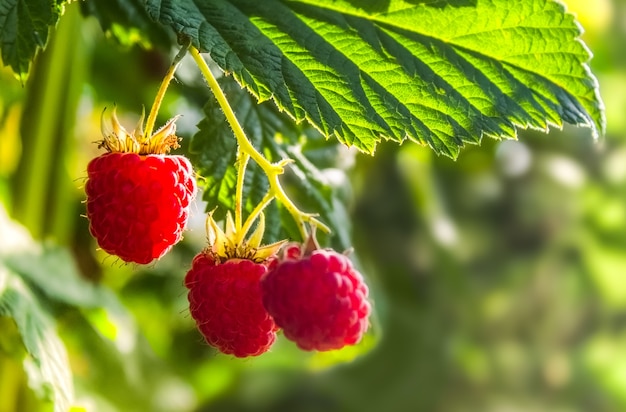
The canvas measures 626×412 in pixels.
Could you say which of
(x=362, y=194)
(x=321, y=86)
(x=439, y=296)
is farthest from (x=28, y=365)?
(x=439, y=296)

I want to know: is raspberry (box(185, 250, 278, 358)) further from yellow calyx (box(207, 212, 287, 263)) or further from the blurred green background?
the blurred green background

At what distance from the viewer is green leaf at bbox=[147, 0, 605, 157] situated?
1.59 feet

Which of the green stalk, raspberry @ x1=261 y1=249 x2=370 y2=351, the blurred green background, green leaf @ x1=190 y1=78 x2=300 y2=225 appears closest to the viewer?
raspberry @ x1=261 y1=249 x2=370 y2=351

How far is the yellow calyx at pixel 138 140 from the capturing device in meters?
0.52

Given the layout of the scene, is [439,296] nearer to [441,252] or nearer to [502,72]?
[441,252]

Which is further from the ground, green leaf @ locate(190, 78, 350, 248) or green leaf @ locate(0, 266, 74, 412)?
green leaf @ locate(190, 78, 350, 248)

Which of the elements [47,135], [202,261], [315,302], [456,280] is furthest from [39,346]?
[456,280]

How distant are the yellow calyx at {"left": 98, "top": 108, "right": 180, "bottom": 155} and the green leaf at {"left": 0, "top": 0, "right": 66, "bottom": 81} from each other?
0.23ft

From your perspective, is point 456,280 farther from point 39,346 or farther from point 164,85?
point 164,85

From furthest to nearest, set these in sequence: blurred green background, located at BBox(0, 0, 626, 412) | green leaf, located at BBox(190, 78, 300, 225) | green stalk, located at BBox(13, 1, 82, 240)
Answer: blurred green background, located at BBox(0, 0, 626, 412) < green stalk, located at BBox(13, 1, 82, 240) < green leaf, located at BBox(190, 78, 300, 225)

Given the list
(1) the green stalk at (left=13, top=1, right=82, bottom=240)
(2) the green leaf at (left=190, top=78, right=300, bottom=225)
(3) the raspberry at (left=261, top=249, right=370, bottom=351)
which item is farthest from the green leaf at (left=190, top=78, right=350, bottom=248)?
(1) the green stalk at (left=13, top=1, right=82, bottom=240)

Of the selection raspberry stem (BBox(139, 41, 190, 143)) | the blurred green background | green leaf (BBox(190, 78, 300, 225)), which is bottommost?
the blurred green background

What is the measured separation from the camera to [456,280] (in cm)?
167

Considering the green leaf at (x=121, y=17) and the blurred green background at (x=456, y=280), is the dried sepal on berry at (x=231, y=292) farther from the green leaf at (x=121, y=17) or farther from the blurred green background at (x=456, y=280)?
the blurred green background at (x=456, y=280)
